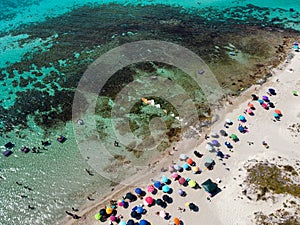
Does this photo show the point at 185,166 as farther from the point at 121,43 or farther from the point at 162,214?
the point at 121,43

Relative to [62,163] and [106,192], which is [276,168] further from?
[62,163]

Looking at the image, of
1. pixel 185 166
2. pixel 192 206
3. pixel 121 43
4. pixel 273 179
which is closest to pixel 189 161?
pixel 185 166

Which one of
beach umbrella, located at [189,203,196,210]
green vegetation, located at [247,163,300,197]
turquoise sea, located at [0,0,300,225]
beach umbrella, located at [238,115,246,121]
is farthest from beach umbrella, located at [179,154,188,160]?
beach umbrella, located at [238,115,246,121]

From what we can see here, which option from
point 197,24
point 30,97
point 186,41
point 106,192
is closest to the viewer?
point 106,192

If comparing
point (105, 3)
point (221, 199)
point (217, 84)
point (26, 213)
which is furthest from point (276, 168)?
point (105, 3)

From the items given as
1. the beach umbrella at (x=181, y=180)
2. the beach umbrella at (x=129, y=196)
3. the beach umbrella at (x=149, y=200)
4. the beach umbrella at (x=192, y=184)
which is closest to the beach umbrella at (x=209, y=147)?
the beach umbrella at (x=192, y=184)

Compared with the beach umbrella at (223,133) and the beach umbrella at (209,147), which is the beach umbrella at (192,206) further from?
the beach umbrella at (223,133)
